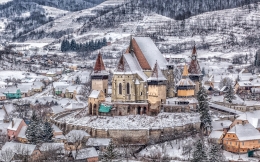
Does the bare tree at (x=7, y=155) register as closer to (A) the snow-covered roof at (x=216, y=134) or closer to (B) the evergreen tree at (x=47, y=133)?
(B) the evergreen tree at (x=47, y=133)

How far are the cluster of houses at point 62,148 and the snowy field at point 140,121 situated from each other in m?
2.93

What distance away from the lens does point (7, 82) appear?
4478 inches

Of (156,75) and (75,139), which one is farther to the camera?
(156,75)

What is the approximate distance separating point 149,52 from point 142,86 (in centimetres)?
629

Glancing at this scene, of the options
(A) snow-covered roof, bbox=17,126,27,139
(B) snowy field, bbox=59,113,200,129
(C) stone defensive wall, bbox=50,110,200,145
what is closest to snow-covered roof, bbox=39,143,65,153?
(C) stone defensive wall, bbox=50,110,200,145

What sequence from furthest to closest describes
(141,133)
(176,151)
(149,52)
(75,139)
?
(149,52) < (141,133) < (75,139) < (176,151)

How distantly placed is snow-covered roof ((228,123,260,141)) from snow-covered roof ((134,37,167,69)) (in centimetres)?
1731

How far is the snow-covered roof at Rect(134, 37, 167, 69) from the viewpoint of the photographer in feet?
211

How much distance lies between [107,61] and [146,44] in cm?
8635

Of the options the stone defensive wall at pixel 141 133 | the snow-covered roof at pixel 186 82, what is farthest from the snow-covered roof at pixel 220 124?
the snow-covered roof at pixel 186 82

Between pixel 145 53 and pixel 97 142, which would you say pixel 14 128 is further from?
pixel 145 53

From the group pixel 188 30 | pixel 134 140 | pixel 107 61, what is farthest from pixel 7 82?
pixel 188 30

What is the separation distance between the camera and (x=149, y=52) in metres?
65.4

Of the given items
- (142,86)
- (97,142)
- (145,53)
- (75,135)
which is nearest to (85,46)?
(145,53)
